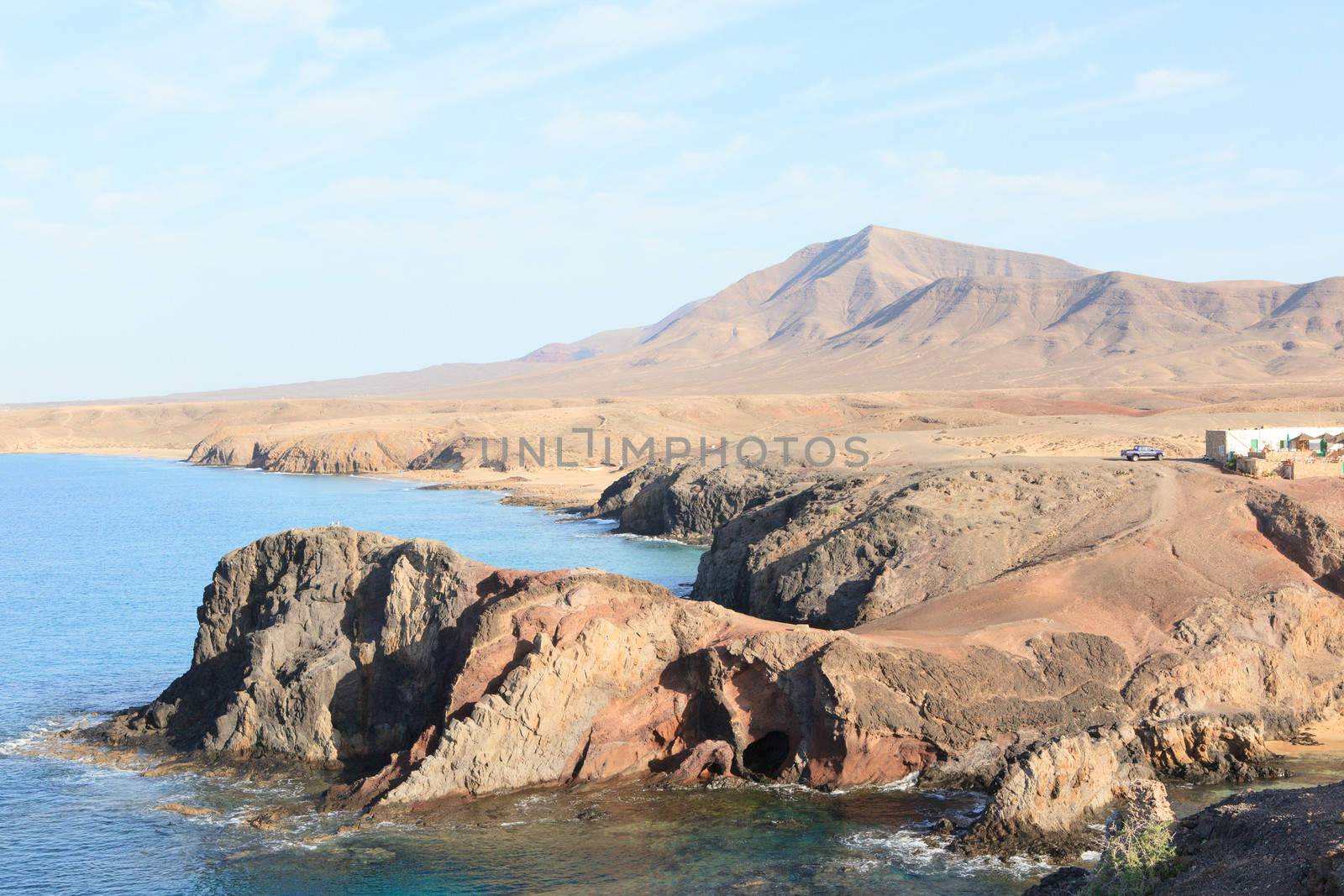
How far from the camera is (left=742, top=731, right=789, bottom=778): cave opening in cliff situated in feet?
95.1

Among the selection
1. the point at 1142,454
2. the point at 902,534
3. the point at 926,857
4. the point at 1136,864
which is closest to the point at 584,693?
the point at 926,857

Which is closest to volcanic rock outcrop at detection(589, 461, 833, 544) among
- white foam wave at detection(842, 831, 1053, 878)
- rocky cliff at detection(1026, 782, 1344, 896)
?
white foam wave at detection(842, 831, 1053, 878)

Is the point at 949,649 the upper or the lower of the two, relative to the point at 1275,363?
lower

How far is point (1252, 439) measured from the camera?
49000mm

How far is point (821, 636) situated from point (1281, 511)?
17243 millimetres

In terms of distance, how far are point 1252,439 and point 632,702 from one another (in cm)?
3110

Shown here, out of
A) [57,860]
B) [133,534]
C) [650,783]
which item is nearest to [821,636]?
[650,783]

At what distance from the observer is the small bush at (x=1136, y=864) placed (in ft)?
60.0

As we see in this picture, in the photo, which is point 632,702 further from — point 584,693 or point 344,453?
point 344,453

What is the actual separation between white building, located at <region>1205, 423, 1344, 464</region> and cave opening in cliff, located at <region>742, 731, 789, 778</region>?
25.4 metres

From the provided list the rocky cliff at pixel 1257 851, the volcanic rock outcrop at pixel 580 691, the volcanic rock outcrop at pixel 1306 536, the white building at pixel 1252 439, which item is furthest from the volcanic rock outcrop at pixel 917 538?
the rocky cliff at pixel 1257 851

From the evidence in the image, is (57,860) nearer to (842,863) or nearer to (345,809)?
(345,809)

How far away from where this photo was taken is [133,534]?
2921 inches

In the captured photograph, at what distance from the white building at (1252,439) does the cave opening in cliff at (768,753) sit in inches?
1000
